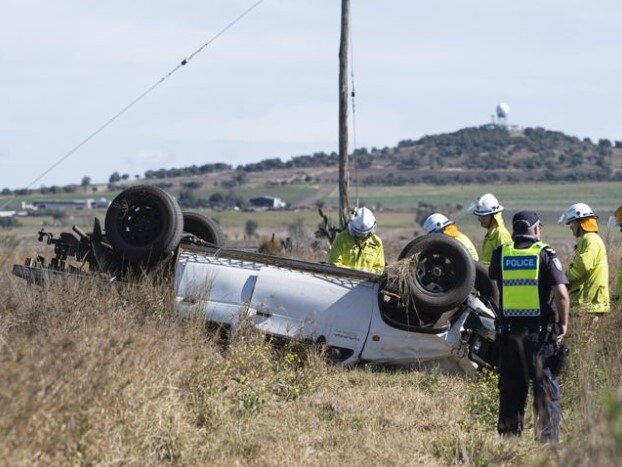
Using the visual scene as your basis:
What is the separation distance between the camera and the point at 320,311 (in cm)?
1170

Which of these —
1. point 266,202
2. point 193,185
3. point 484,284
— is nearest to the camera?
point 484,284

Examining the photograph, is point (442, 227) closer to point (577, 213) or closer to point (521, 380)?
point (577, 213)

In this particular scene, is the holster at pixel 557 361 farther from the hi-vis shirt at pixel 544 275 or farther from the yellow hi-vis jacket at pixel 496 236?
the yellow hi-vis jacket at pixel 496 236

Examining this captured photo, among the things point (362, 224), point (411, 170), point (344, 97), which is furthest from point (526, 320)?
point (411, 170)

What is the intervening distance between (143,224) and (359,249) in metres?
2.27

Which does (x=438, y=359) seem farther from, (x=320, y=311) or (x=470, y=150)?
→ (x=470, y=150)

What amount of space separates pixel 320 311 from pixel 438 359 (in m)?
1.20

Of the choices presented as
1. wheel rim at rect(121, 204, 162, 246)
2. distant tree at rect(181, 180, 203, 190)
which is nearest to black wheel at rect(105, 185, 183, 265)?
wheel rim at rect(121, 204, 162, 246)

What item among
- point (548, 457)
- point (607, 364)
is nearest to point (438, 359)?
point (607, 364)

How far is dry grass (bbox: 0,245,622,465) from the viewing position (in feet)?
22.4

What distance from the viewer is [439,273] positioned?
11602mm

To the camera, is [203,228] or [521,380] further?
[203,228]

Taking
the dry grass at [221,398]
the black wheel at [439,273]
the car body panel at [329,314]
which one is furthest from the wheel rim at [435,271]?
the dry grass at [221,398]

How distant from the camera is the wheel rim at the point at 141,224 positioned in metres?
12.2
